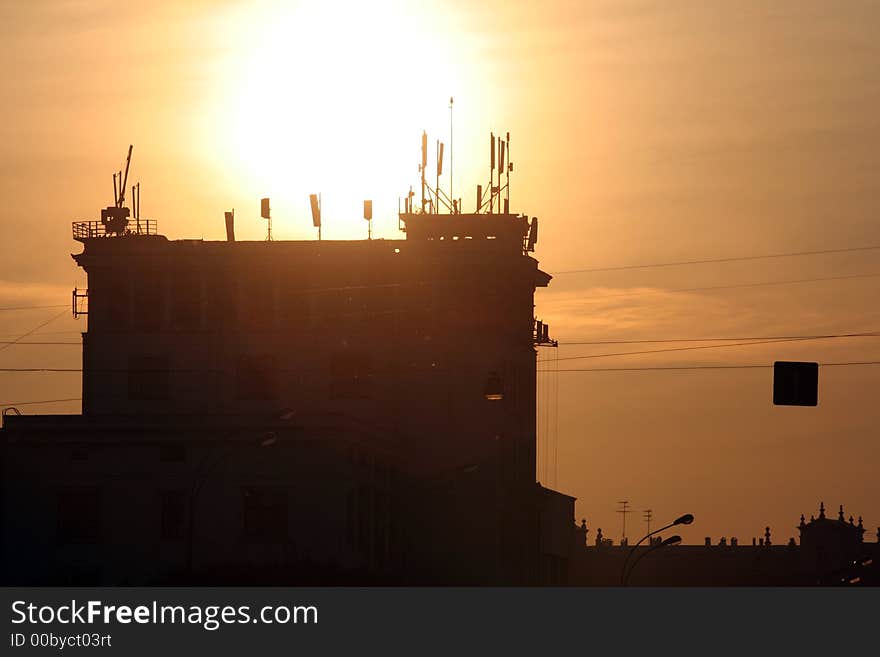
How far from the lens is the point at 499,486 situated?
10556cm

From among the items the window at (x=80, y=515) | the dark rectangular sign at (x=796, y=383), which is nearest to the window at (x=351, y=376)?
the window at (x=80, y=515)


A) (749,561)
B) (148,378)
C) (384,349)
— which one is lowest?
(749,561)

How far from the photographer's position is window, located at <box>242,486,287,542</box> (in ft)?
269

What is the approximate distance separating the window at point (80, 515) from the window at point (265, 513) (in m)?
6.61

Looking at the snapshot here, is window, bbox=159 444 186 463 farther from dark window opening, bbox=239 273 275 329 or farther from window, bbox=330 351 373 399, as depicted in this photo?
dark window opening, bbox=239 273 275 329

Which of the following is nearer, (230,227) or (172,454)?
(172,454)

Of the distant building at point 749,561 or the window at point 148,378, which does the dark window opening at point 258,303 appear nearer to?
the window at point 148,378

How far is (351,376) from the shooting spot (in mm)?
105062

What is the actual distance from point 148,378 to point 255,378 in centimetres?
585

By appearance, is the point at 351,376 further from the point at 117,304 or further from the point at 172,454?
the point at 172,454

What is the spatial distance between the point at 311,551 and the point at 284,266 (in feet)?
93.2

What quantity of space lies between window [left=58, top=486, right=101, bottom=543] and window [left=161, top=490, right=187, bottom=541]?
2871 millimetres

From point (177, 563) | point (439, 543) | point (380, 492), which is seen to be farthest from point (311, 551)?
point (439, 543)

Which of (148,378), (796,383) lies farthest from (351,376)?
(796,383)
